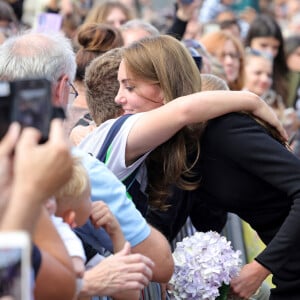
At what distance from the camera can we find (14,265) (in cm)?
212

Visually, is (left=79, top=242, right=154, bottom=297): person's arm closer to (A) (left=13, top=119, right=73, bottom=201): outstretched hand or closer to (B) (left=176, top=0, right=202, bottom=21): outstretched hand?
(A) (left=13, top=119, right=73, bottom=201): outstretched hand

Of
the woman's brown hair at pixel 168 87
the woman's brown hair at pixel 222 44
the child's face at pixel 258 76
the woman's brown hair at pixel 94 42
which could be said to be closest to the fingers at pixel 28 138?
the woman's brown hair at pixel 168 87

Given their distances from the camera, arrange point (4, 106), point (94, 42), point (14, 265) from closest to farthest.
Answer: point (14, 265) < point (4, 106) < point (94, 42)

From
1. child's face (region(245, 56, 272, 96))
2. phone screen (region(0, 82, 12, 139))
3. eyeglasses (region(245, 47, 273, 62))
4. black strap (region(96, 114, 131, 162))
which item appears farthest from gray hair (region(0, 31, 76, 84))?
eyeglasses (region(245, 47, 273, 62))

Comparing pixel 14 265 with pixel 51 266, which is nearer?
pixel 14 265

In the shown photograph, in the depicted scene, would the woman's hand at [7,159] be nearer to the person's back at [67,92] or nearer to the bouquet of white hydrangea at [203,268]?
the person's back at [67,92]

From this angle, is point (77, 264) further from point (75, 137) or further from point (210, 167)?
point (75, 137)

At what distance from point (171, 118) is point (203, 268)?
657mm

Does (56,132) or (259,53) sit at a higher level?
(56,132)

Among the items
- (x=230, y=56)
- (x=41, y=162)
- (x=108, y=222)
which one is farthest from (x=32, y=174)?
(x=230, y=56)

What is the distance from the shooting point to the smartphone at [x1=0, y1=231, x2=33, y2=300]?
2082mm

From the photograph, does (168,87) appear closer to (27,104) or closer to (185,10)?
(27,104)

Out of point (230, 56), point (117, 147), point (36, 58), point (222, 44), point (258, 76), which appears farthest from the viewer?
point (258, 76)

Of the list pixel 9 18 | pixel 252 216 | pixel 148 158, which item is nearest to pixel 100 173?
pixel 148 158
